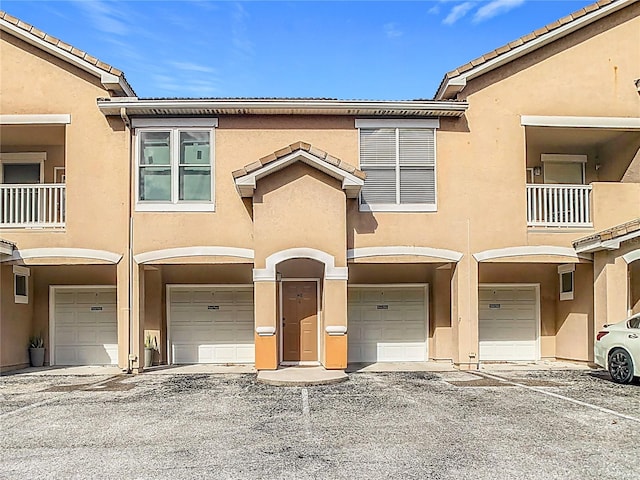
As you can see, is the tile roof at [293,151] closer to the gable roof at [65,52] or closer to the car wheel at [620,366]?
the gable roof at [65,52]

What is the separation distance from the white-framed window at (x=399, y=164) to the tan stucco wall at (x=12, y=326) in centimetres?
935

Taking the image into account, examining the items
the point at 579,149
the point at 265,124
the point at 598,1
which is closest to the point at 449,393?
the point at 265,124

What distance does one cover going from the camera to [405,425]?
9430mm

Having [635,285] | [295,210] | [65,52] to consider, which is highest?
[65,52]

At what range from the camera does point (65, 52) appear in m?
15.7

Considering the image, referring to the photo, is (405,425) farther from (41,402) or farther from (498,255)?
(498,255)

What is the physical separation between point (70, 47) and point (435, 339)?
12.2m

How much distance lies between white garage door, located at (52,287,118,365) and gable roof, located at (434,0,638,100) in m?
10.9

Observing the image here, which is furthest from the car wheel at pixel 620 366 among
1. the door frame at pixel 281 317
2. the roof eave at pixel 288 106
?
the door frame at pixel 281 317

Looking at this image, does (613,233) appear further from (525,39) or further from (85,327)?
(85,327)

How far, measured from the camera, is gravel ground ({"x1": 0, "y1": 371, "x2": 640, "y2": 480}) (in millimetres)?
7293

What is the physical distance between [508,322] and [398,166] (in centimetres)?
588

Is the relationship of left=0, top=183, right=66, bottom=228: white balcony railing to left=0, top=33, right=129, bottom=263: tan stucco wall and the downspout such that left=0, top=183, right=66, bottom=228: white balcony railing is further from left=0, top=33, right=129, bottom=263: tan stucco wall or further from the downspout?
the downspout

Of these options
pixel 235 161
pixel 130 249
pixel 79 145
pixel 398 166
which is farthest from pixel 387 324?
pixel 79 145
